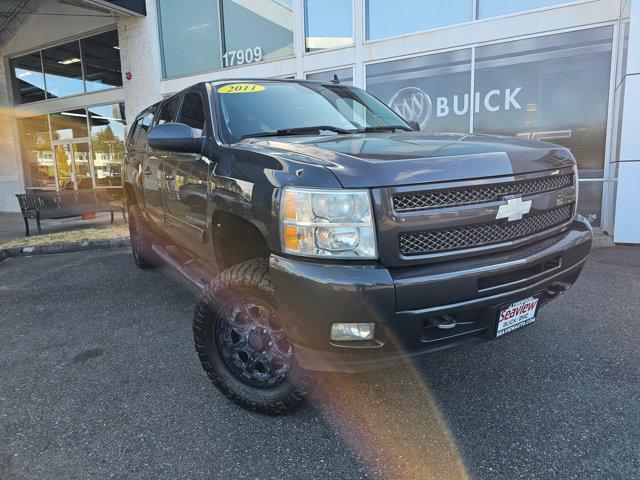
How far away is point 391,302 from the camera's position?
1851 mm

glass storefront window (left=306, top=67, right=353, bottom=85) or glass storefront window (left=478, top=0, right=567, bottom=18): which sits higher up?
glass storefront window (left=478, top=0, right=567, bottom=18)

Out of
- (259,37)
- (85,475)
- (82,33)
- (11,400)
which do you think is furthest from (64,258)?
(82,33)

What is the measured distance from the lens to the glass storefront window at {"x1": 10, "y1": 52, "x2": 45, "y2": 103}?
13805mm

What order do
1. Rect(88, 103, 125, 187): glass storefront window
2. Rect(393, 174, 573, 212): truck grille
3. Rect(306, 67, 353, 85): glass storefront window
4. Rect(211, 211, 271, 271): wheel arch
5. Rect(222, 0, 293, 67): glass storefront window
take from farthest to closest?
Rect(88, 103, 125, 187): glass storefront window
Rect(222, 0, 293, 67): glass storefront window
Rect(306, 67, 353, 85): glass storefront window
Rect(211, 211, 271, 271): wheel arch
Rect(393, 174, 573, 212): truck grille

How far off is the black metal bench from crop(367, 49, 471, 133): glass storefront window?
20.0ft

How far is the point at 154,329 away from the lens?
3.76m

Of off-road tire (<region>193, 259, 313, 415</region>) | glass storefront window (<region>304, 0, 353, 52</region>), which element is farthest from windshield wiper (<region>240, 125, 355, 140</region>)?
glass storefront window (<region>304, 0, 353, 52</region>)

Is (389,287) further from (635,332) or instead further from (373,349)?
(635,332)

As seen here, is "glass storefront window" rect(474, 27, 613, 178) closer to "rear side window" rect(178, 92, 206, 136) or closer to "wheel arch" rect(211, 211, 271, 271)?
"rear side window" rect(178, 92, 206, 136)

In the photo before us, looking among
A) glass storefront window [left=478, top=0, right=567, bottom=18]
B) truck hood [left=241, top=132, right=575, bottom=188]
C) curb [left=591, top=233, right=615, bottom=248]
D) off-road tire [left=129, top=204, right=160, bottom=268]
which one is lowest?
curb [left=591, top=233, right=615, bottom=248]

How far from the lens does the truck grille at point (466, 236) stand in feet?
6.48

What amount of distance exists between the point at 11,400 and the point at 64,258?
4.56 metres

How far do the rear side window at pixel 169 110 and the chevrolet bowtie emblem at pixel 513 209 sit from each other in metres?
2.98

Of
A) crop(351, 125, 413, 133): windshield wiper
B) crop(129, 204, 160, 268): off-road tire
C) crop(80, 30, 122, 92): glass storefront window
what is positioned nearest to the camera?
crop(351, 125, 413, 133): windshield wiper
